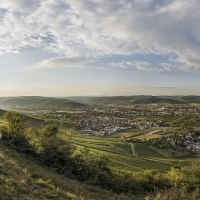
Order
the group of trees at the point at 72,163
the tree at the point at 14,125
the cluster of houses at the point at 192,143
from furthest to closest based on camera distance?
1. the cluster of houses at the point at 192,143
2. the tree at the point at 14,125
3. the group of trees at the point at 72,163

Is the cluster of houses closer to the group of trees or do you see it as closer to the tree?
the group of trees

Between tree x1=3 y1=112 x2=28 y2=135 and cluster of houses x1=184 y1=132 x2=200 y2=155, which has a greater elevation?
tree x1=3 y1=112 x2=28 y2=135

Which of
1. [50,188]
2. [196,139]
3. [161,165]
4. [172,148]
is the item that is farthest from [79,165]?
[196,139]

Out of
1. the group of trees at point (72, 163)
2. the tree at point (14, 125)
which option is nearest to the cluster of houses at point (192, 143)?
the group of trees at point (72, 163)

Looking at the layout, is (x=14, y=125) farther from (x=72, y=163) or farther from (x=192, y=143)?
(x=192, y=143)

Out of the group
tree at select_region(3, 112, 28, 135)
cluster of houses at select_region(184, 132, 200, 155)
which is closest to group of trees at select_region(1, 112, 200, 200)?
tree at select_region(3, 112, 28, 135)

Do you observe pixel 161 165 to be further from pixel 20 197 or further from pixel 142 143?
pixel 20 197

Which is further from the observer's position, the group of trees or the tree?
the tree

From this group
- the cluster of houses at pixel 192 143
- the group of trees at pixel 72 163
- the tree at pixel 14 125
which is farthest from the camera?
the cluster of houses at pixel 192 143

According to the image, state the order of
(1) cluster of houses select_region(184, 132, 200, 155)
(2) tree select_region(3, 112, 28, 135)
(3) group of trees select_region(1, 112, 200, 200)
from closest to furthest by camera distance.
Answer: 1. (3) group of trees select_region(1, 112, 200, 200)
2. (2) tree select_region(3, 112, 28, 135)
3. (1) cluster of houses select_region(184, 132, 200, 155)

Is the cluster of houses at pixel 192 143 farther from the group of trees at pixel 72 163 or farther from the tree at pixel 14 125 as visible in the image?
the tree at pixel 14 125

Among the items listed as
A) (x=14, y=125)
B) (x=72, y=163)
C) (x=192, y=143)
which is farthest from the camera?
(x=192, y=143)

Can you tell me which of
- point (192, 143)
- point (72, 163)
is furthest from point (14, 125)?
point (192, 143)
